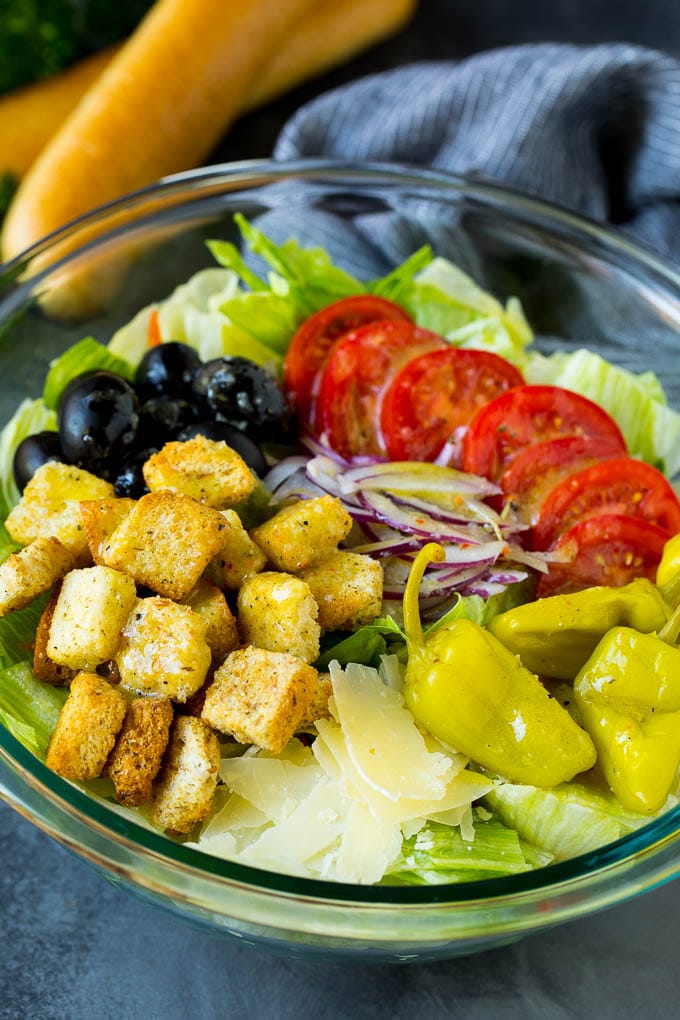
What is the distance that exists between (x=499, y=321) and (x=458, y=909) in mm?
1673

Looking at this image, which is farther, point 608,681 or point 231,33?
point 231,33

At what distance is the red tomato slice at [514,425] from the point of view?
2426 mm

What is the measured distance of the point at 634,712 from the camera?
1959 millimetres

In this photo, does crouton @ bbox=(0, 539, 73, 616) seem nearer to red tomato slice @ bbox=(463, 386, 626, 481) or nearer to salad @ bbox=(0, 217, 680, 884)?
salad @ bbox=(0, 217, 680, 884)

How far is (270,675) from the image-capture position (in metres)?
1.83

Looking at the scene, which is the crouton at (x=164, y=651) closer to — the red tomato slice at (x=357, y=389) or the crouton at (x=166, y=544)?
the crouton at (x=166, y=544)

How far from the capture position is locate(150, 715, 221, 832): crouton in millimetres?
1787

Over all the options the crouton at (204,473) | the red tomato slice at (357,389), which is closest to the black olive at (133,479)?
the crouton at (204,473)

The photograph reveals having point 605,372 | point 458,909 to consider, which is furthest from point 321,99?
point 458,909

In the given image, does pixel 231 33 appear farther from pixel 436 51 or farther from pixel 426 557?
pixel 426 557

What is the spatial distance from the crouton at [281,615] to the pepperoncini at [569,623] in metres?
0.37

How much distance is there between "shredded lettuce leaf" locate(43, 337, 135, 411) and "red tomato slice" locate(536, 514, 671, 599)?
111cm

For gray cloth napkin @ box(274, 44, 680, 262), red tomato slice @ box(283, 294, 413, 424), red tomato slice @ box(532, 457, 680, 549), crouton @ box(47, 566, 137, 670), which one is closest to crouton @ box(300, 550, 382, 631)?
crouton @ box(47, 566, 137, 670)

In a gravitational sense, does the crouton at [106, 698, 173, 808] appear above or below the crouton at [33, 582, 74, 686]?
below
